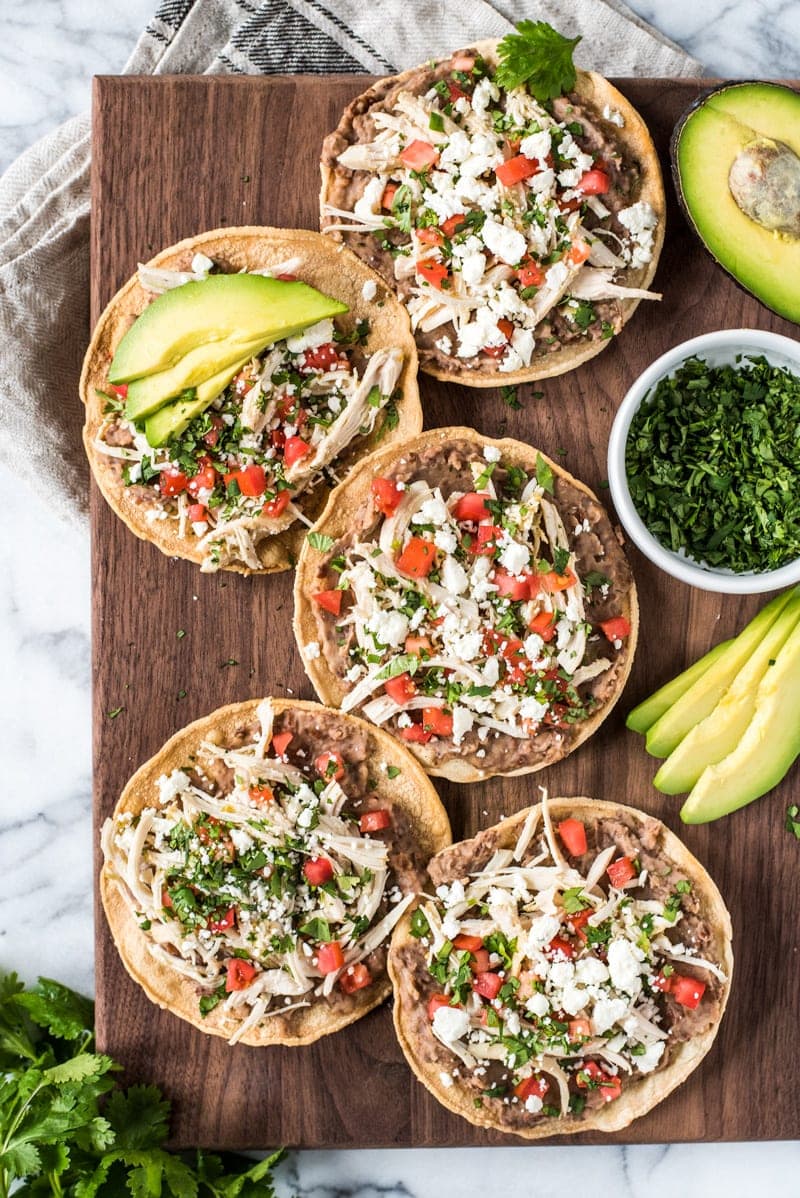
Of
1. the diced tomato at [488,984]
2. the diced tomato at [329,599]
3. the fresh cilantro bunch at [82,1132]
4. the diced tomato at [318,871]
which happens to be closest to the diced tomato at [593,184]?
the diced tomato at [329,599]

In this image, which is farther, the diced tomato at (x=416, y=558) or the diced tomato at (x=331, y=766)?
the diced tomato at (x=331, y=766)

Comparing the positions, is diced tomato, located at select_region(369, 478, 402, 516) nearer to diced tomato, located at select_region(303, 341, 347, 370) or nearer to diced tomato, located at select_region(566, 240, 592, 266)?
diced tomato, located at select_region(303, 341, 347, 370)

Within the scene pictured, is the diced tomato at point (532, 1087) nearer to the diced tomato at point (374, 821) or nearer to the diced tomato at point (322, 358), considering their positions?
the diced tomato at point (374, 821)

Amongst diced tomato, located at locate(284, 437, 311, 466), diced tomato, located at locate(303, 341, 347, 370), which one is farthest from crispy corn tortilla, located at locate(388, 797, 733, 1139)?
diced tomato, located at locate(303, 341, 347, 370)

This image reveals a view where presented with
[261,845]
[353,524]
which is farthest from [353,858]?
[353,524]

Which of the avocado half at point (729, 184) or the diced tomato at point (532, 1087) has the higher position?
the avocado half at point (729, 184)

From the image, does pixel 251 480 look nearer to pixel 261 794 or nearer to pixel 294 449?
pixel 294 449

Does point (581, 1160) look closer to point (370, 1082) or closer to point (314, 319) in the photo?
point (370, 1082)
